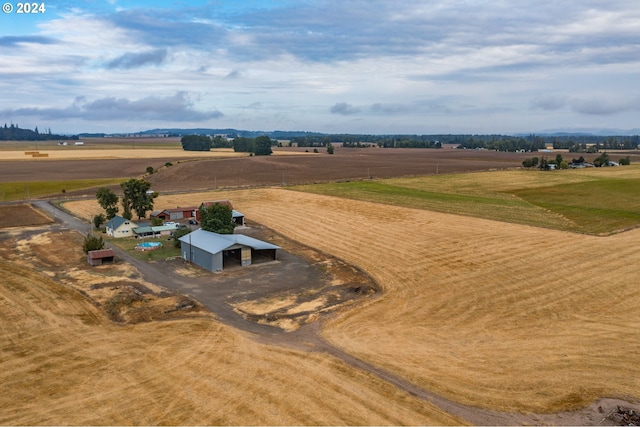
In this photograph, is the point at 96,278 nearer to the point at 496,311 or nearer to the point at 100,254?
the point at 100,254

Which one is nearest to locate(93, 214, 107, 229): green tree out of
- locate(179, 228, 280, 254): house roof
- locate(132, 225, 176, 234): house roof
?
locate(132, 225, 176, 234): house roof

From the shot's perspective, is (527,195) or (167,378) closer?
(167,378)

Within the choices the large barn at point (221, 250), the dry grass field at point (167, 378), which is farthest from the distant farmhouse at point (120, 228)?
the dry grass field at point (167, 378)

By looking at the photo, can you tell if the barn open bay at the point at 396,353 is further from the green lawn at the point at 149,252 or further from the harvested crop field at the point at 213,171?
the harvested crop field at the point at 213,171

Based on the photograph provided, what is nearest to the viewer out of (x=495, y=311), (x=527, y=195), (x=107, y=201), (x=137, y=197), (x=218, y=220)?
→ (x=495, y=311)

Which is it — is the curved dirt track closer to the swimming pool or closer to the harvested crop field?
the swimming pool

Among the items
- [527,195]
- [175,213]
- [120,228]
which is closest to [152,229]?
[120,228]
